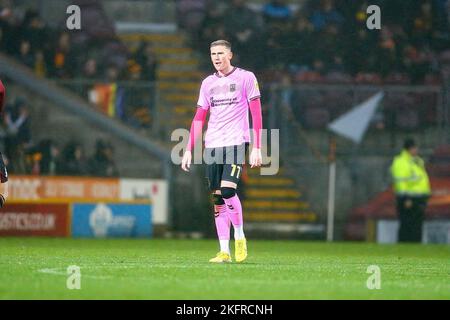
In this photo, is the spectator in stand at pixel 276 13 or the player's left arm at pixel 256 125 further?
the spectator in stand at pixel 276 13

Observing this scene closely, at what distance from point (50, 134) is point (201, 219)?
368 cm

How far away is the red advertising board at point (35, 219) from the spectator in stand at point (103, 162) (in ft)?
4.48

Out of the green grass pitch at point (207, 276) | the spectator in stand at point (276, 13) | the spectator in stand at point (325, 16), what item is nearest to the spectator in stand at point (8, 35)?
the spectator in stand at point (276, 13)

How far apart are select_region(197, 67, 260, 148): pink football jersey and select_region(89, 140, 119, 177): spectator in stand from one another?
11.1 m

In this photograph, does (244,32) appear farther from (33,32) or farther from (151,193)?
(151,193)

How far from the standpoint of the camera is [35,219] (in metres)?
22.6

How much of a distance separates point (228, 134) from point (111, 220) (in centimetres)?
1075

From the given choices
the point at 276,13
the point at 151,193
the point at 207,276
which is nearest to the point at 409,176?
the point at 151,193

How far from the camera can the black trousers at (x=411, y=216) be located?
931 inches

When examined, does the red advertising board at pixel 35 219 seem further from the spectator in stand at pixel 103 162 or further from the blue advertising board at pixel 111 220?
the spectator in stand at pixel 103 162

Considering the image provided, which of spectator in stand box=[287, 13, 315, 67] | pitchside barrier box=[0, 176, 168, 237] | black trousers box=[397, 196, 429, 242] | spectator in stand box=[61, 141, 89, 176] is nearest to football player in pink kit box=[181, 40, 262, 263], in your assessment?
pitchside barrier box=[0, 176, 168, 237]

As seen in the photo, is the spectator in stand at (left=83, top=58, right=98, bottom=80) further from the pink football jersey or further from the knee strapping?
the knee strapping

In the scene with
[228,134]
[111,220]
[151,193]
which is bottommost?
[111,220]
